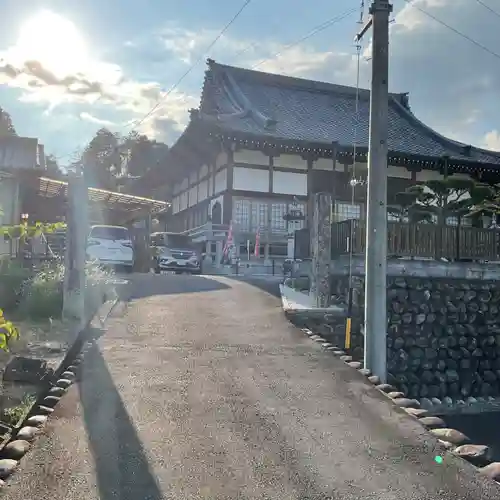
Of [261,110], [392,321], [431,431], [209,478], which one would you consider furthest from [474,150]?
[209,478]

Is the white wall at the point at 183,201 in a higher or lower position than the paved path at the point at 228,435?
higher

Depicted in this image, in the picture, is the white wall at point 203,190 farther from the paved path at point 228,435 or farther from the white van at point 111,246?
the paved path at point 228,435

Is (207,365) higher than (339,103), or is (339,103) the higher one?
(339,103)

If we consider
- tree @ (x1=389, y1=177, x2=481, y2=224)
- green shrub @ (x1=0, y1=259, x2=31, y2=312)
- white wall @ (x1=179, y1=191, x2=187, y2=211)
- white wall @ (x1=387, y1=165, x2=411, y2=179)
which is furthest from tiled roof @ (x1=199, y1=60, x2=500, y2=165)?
green shrub @ (x1=0, y1=259, x2=31, y2=312)

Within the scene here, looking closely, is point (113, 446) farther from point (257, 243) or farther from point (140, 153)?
point (140, 153)

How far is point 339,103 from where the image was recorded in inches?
1046

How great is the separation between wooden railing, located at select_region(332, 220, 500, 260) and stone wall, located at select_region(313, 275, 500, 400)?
0.56m

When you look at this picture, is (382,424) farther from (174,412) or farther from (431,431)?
(174,412)

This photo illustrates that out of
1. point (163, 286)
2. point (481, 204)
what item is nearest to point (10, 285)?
point (163, 286)

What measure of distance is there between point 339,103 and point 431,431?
2360 centimetres

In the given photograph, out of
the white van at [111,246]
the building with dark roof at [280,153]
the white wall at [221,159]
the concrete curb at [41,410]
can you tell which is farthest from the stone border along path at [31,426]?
the white wall at [221,159]

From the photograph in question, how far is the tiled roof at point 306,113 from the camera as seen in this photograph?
22062 millimetres

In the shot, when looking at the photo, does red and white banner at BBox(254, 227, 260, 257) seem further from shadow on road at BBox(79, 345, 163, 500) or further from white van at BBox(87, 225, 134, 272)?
shadow on road at BBox(79, 345, 163, 500)

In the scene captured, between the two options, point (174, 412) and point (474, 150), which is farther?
point (474, 150)
